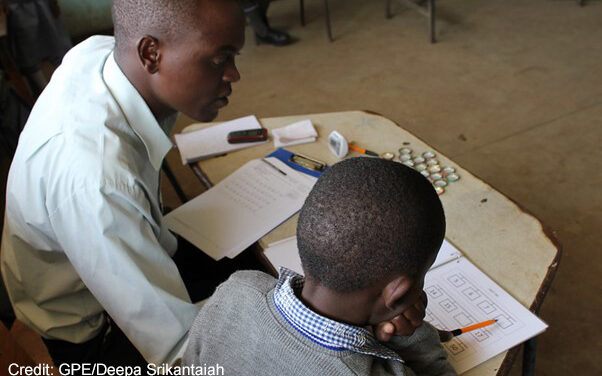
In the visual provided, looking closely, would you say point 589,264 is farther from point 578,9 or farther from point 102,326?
point 578,9

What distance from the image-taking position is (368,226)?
78cm

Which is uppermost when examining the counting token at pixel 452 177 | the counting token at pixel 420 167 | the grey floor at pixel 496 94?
the counting token at pixel 420 167

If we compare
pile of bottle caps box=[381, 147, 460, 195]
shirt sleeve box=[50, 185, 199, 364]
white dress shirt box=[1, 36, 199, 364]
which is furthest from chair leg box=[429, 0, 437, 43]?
shirt sleeve box=[50, 185, 199, 364]

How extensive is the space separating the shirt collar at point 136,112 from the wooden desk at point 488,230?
326mm

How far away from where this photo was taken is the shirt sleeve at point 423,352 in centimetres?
94

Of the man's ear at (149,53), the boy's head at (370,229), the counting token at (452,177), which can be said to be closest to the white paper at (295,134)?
the counting token at (452,177)

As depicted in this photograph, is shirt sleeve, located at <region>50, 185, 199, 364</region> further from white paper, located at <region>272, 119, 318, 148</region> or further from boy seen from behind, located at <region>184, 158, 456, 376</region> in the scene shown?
white paper, located at <region>272, 119, 318, 148</region>

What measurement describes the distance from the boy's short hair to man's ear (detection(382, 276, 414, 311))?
1 cm

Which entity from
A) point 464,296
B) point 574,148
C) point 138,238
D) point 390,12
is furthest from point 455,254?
point 390,12

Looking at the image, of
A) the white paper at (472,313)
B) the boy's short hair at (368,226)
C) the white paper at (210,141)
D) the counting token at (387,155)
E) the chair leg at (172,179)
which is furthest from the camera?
the chair leg at (172,179)

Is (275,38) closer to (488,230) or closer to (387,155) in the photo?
Result: (387,155)

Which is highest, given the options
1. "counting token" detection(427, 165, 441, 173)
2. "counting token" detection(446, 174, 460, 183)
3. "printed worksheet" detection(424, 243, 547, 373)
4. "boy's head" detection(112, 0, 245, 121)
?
"boy's head" detection(112, 0, 245, 121)

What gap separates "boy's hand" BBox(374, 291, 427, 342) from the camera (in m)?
0.88

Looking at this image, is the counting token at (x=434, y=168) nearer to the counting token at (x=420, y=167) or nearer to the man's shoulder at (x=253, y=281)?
the counting token at (x=420, y=167)
